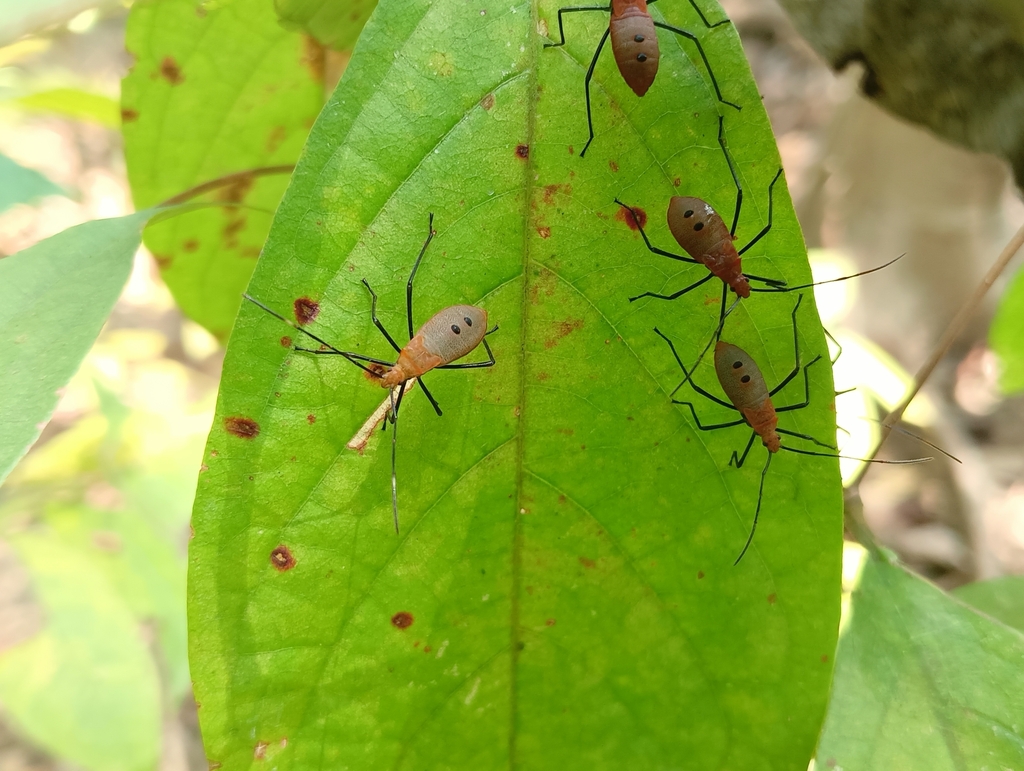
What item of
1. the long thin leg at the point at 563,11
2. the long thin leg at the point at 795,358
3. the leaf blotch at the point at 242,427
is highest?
the long thin leg at the point at 563,11

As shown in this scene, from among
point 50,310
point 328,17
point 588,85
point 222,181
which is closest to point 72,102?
point 222,181

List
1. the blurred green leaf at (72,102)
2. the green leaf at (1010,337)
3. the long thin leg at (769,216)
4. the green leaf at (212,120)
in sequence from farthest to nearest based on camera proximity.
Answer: the blurred green leaf at (72,102), the green leaf at (1010,337), the green leaf at (212,120), the long thin leg at (769,216)

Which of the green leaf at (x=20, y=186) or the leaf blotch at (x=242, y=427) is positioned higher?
the green leaf at (x=20, y=186)

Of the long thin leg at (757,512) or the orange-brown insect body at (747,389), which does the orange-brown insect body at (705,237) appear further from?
the long thin leg at (757,512)

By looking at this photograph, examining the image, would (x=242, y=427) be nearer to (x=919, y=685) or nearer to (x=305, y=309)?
(x=305, y=309)

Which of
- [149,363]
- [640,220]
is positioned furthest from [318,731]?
[149,363]

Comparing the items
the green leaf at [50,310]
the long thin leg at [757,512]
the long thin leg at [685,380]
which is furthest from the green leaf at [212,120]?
the long thin leg at [757,512]
